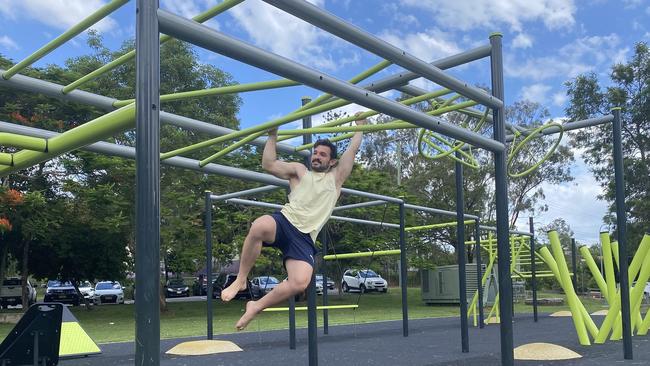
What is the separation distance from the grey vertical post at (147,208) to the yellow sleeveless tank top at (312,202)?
1.27 metres

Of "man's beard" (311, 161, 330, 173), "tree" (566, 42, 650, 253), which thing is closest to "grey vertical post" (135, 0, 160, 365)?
"man's beard" (311, 161, 330, 173)

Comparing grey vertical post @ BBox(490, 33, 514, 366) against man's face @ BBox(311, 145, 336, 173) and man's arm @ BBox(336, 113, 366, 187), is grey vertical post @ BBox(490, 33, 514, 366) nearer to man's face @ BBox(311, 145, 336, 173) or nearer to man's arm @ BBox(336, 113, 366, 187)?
man's arm @ BBox(336, 113, 366, 187)

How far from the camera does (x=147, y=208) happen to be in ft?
6.84

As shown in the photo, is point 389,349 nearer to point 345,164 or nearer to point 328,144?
point 345,164

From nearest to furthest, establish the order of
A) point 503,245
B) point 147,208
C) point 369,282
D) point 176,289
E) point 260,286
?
1. point 147,208
2. point 503,245
3. point 260,286
4. point 369,282
5. point 176,289

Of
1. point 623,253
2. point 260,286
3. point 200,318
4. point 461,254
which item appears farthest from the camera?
point 260,286

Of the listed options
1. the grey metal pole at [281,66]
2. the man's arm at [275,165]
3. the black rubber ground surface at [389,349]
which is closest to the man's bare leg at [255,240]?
the man's arm at [275,165]

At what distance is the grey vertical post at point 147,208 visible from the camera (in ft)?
6.76

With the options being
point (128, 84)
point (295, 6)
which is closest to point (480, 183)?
point (128, 84)

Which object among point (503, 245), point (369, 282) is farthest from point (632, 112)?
point (503, 245)

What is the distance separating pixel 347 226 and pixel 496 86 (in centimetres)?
1641

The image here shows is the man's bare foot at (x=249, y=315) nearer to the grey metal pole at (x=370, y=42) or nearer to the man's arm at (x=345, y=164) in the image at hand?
the man's arm at (x=345, y=164)

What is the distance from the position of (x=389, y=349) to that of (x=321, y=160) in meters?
5.46

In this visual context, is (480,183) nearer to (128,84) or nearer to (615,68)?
(615,68)
